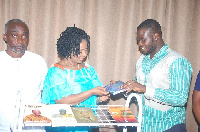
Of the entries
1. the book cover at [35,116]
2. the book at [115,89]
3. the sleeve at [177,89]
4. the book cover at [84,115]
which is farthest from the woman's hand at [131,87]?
the book cover at [35,116]

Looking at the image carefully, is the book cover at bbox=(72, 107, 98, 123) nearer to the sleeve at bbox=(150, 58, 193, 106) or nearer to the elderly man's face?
the sleeve at bbox=(150, 58, 193, 106)

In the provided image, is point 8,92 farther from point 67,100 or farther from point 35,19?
point 35,19

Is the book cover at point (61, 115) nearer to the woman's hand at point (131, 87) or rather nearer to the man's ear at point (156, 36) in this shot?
the woman's hand at point (131, 87)

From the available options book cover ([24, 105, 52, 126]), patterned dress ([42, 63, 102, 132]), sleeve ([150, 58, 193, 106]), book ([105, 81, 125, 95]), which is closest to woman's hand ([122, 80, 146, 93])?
book ([105, 81, 125, 95])

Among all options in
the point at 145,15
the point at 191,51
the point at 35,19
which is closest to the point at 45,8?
the point at 35,19

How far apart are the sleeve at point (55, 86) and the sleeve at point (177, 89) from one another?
100cm

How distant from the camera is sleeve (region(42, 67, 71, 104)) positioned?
7.04 ft

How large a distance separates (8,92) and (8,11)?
1.22m

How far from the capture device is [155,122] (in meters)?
2.50

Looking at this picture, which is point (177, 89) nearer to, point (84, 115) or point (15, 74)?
point (84, 115)

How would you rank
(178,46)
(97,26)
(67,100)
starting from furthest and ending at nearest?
(178,46)
(97,26)
(67,100)

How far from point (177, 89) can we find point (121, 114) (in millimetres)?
853

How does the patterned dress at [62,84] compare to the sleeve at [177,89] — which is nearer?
the patterned dress at [62,84]

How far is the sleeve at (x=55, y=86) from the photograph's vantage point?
215 cm
